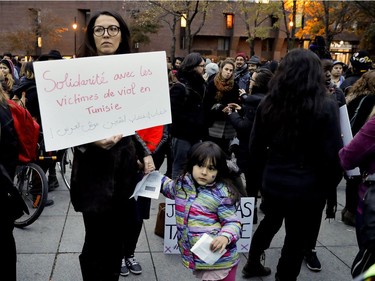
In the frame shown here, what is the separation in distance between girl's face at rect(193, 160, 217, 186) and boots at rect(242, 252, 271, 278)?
1.21m

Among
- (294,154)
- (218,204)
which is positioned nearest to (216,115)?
(294,154)

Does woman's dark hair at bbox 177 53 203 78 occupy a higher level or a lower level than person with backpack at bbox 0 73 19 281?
higher

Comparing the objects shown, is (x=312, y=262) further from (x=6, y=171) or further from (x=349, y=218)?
(x=6, y=171)

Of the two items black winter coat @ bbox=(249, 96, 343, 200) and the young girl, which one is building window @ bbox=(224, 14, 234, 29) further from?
the young girl

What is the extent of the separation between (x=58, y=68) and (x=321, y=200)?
2.11 metres

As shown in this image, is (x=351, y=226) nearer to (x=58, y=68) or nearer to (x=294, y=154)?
(x=294, y=154)

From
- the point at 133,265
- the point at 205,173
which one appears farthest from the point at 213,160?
the point at 133,265

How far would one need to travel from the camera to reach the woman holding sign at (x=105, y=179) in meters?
2.54

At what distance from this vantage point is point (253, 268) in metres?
3.66

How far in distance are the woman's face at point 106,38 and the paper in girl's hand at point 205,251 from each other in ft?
4.27

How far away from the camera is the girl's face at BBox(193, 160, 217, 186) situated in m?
2.76

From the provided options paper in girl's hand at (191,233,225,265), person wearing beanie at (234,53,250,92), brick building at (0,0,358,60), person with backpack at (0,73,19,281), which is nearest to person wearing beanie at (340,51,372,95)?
person wearing beanie at (234,53,250,92)

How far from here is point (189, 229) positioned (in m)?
2.77

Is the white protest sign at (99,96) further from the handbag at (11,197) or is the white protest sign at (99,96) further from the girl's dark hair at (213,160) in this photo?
the handbag at (11,197)
